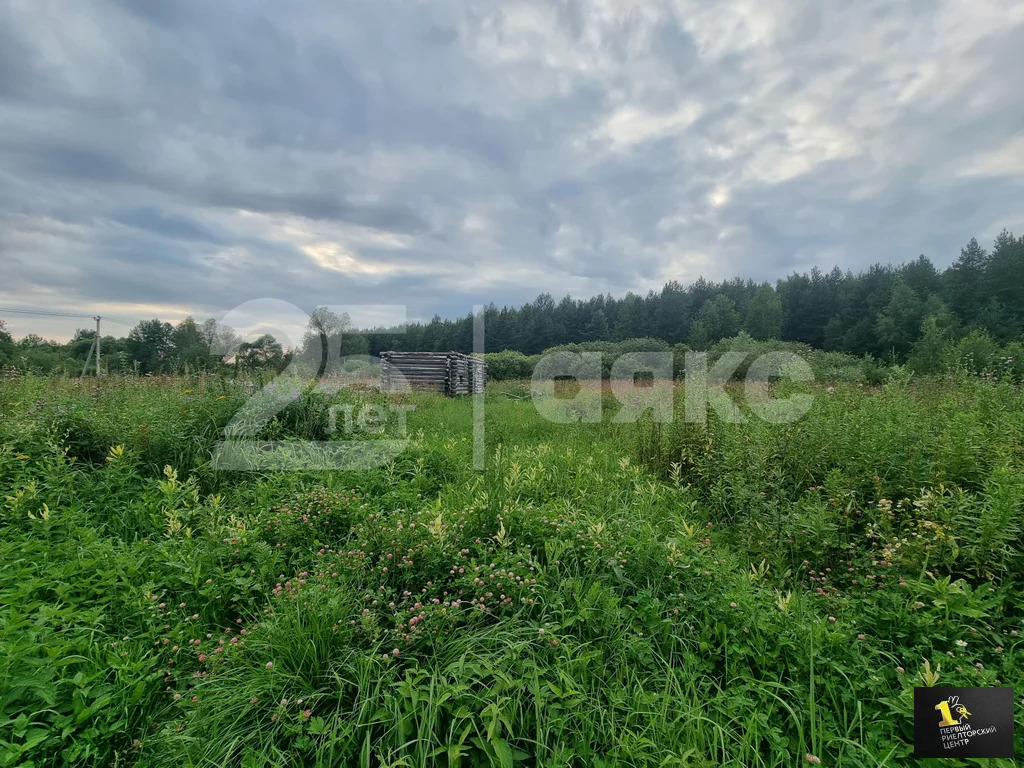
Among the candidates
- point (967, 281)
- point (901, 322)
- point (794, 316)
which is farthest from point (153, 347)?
→ point (967, 281)

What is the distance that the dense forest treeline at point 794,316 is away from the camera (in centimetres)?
2159

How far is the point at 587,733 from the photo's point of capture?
1.46 metres

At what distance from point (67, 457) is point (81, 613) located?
8.64 ft

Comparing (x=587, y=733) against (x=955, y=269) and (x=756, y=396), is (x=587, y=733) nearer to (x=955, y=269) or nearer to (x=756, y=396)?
(x=756, y=396)

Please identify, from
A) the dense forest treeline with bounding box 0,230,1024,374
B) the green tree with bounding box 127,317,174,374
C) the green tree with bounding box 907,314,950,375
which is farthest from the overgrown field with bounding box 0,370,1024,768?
the green tree with bounding box 907,314,950,375

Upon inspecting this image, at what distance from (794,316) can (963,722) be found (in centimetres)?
4834

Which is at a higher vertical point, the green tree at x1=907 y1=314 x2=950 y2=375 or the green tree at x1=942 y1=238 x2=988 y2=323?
the green tree at x1=942 y1=238 x2=988 y2=323

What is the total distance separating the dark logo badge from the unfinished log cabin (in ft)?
44.4

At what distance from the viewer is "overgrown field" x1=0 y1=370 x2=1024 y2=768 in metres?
1.45

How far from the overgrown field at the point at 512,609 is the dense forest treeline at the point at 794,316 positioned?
8.82m

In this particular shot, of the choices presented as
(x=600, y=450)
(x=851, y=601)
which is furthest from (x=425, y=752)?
(x=600, y=450)

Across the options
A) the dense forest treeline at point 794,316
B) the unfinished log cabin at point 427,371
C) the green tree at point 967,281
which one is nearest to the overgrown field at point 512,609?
the dense forest treeline at point 794,316

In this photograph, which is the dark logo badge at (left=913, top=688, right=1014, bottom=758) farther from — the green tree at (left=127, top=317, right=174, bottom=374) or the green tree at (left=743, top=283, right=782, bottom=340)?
the green tree at (left=743, top=283, right=782, bottom=340)

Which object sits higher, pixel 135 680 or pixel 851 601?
pixel 851 601
